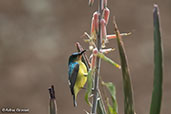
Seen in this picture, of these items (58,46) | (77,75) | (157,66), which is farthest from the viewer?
(58,46)

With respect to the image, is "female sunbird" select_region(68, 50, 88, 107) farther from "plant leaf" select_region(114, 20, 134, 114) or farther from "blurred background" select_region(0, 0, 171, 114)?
"blurred background" select_region(0, 0, 171, 114)

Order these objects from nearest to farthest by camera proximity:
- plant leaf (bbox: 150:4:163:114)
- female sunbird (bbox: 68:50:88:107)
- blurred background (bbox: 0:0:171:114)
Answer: plant leaf (bbox: 150:4:163:114)
female sunbird (bbox: 68:50:88:107)
blurred background (bbox: 0:0:171:114)

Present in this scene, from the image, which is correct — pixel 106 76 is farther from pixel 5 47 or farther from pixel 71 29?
pixel 5 47

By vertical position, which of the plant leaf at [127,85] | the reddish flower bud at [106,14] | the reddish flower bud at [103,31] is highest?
the reddish flower bud at [106,14]

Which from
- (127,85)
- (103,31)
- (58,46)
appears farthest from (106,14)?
(58,46)

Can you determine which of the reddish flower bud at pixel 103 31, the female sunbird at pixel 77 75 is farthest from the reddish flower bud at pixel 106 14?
the female sunbird at pixel 77 75

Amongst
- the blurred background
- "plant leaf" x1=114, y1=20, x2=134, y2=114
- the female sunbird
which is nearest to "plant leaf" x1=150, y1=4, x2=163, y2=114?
"plant leaf" x1=114, y1=20, x2=134, y2=114

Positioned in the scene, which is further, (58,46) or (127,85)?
(58,46)

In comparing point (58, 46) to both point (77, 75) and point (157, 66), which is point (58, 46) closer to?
point (77, 75)

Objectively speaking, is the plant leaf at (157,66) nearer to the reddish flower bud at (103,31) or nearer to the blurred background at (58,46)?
the reddish flower bud at (103,31)
